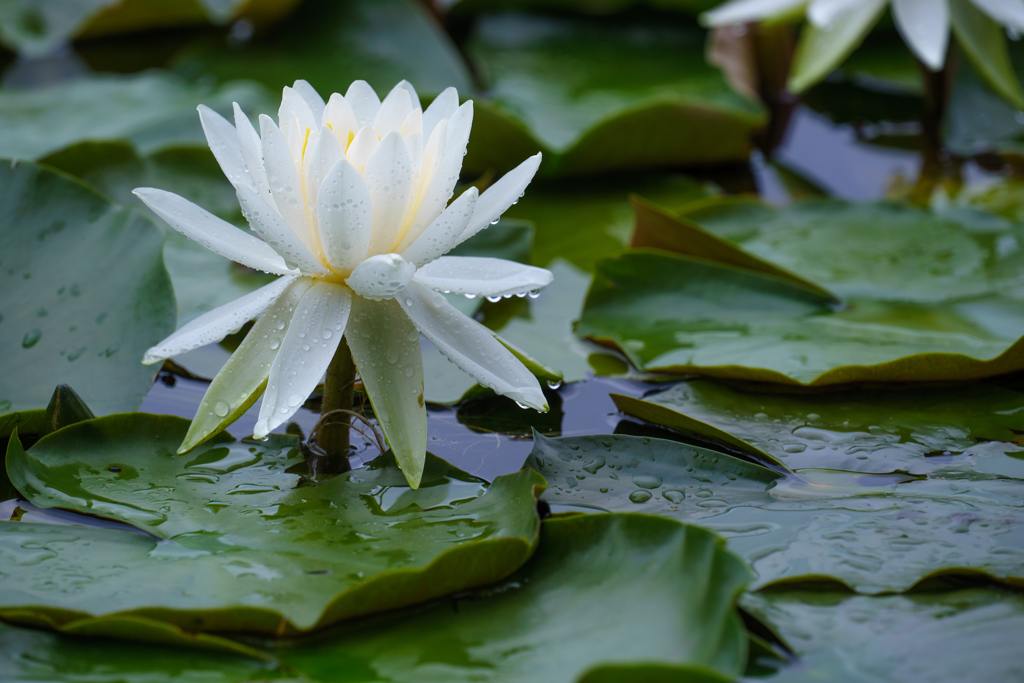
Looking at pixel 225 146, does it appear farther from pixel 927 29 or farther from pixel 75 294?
pixel 927 29

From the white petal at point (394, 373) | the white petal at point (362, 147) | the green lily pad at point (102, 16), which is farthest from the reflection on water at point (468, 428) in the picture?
the green lily pad at point (102, 16)

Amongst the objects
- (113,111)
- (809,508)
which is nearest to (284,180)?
(809,508)

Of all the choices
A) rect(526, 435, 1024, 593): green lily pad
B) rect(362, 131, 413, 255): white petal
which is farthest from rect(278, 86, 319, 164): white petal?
rect(526, 435, 1024, 593): green lily pad

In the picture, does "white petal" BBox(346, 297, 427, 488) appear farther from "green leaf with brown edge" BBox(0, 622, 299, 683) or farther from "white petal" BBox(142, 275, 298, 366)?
"green leaf with brown edge" BBox(0, 622, 299, 683)

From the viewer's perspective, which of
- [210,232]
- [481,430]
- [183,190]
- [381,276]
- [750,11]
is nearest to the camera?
[381,276]

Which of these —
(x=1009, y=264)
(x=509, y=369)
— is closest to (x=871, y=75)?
(x=1009, y=264)

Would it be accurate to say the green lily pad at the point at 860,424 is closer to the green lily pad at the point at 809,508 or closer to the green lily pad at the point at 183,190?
the green lily pad at the point at 809,508

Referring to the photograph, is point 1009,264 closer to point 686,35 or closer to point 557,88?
point 557,88
